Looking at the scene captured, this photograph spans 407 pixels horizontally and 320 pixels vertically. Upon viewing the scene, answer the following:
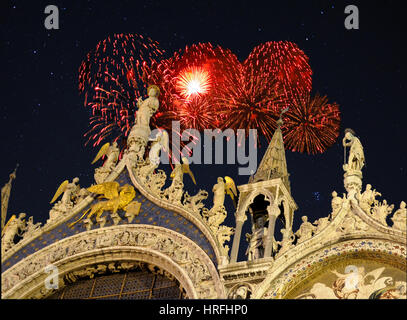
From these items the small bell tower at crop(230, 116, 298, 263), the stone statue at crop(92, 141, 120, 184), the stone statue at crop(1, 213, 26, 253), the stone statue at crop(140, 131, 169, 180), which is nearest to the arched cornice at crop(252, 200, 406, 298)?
the small bell tower at crop(230, 116, 298, 263)

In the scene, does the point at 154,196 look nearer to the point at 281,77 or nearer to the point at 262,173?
the point at 262,173

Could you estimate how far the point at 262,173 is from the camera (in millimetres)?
25078

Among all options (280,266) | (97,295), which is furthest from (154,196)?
(280,266)

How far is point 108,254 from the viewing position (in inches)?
1011

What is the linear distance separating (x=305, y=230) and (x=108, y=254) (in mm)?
5680

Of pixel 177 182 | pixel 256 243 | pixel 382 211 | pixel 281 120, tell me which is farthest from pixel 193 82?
pixel 382 211

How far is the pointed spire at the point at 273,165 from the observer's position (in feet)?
81.8

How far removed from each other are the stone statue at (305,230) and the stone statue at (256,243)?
1.15m

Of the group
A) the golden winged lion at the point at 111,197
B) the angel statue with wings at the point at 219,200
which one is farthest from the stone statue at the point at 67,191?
the angel statue with wings at the point at 219,200

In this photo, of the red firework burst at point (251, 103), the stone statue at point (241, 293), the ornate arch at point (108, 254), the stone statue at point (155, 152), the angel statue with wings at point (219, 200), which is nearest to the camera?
the stone statue at point (241, 293)

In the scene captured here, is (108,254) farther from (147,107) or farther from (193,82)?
(193,82)

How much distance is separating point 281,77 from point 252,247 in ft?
23.5

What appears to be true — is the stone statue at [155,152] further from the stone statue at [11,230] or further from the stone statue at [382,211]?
the stone statue at [382,211]
